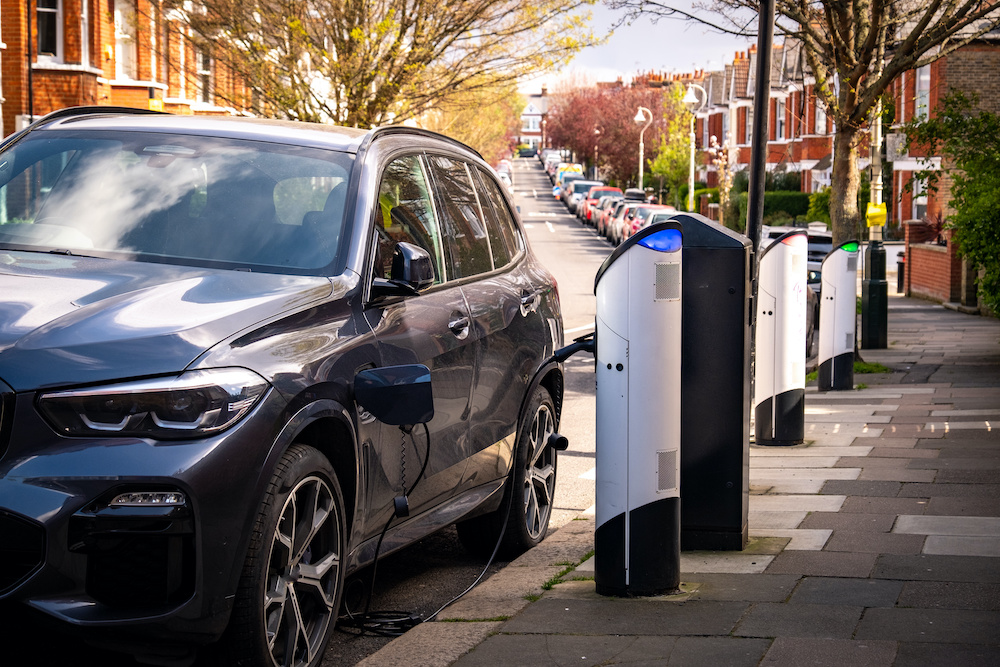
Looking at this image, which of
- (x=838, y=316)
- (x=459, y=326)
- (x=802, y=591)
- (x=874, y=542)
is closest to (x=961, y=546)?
(x=874, y=542)

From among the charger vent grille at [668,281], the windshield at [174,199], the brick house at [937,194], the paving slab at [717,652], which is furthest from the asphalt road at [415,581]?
the brick house at [937,194]

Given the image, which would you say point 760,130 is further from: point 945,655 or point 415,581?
point 945,655

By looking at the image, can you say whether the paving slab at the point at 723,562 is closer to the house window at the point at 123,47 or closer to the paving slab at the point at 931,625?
the paving slab at the point at 931,625

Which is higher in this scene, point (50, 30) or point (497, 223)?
point (50, 30)

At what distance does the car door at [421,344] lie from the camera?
4648 millimetres

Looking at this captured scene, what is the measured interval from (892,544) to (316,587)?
298 centimetres

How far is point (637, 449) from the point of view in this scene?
4.88 metres

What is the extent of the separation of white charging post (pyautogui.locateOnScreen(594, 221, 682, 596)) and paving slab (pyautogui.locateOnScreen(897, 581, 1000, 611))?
2.95ft

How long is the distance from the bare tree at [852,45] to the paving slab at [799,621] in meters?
11.4

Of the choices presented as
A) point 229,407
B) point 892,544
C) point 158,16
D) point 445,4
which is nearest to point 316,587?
point 229,407

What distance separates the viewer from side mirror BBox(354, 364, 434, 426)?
4359 millimetres

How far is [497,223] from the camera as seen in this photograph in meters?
6.45

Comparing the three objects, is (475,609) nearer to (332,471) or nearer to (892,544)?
(332,471)

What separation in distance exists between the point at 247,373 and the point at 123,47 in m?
28.5
